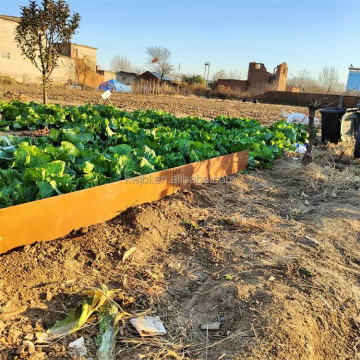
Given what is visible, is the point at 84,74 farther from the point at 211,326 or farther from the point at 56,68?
the point at 211,326

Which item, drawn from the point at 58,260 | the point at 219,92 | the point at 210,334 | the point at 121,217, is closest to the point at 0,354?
the point at 58,260

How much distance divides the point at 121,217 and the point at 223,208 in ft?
5.00

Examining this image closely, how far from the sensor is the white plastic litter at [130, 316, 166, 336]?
214 cm

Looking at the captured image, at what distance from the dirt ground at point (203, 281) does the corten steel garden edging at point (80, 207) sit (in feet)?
0.37

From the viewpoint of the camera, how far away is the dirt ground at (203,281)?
2.08 m

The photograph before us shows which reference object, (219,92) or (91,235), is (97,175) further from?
(219,92)

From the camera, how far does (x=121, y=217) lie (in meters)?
3.49

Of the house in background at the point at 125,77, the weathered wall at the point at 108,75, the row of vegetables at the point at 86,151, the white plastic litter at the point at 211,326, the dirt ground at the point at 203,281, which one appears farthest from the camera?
the house in background at the point at 125,77

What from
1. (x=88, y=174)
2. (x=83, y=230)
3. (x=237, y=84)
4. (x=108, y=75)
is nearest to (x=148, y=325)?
(x=83, y=230)

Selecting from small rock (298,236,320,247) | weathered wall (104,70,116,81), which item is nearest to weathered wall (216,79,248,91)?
weathered wall (104,70,116,81)

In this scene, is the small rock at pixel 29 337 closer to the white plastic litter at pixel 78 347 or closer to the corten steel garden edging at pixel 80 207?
the white plastic litter at pixel 78 347

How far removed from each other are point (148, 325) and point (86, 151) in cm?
276

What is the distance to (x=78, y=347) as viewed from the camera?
77.5 inches

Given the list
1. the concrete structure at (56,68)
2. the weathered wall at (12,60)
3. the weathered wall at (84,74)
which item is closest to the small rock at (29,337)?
the concrete structure at (56,68)
